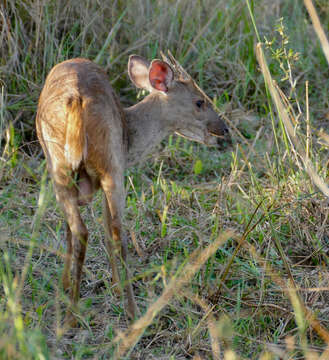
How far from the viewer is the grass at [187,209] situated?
3199mm

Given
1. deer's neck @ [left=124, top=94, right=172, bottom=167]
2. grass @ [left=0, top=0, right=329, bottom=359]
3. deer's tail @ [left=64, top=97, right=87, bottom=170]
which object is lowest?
grass @ [left=0, top=0, right=329, bottom=359]

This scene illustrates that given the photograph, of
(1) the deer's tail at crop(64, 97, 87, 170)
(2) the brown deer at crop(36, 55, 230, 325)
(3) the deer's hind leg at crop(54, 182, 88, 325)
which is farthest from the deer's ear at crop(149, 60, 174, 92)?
(3) the deer's hind leg at crop(54, 182, 88, 325)

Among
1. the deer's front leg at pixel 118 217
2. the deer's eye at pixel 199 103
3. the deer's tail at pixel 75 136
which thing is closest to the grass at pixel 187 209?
the deer's front leg at pixel 118 217

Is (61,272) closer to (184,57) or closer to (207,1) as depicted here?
(184,57)

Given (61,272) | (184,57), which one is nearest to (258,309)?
(61,272)

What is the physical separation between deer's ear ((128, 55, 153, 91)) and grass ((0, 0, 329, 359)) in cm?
19

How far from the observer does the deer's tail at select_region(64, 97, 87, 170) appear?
11.0 feet

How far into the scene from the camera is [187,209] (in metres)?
4.39

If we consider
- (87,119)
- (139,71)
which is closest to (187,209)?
(139,71)

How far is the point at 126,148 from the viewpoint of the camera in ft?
12.9

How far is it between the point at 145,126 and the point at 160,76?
0.34 meters

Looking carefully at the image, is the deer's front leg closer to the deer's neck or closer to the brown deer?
the brown deer

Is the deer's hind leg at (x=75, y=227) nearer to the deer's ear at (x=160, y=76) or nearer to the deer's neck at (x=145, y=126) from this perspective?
the deer's neck at (x=145, y=126)

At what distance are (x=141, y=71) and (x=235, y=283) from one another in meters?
1.55
